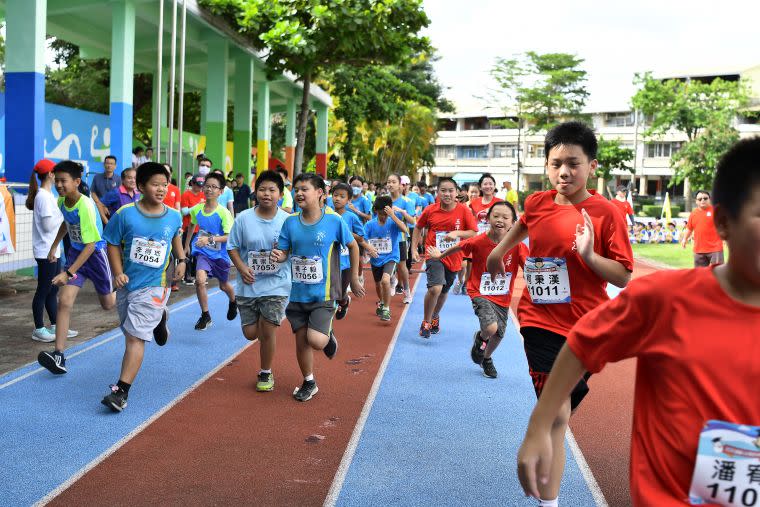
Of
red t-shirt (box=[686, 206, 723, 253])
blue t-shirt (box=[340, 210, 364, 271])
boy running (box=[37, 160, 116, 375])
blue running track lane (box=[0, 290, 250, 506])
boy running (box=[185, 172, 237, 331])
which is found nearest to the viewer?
blue running track lane (box=[0, 290, 250, 506])

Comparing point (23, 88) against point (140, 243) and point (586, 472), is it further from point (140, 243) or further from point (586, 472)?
point (586, 472)

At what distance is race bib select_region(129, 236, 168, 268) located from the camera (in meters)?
5.97

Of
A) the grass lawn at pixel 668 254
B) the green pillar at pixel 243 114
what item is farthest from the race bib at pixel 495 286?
the green pillar at pixel 243 114

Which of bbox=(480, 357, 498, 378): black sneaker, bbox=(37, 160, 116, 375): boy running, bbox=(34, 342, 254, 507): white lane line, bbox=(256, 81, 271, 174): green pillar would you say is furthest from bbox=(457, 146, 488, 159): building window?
bbox=(34, 342, 254, 507): white lane line

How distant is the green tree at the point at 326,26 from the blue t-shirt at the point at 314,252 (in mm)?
12042

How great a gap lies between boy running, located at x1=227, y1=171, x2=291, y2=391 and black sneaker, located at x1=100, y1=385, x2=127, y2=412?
3.85 feet

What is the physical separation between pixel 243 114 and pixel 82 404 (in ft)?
59.3

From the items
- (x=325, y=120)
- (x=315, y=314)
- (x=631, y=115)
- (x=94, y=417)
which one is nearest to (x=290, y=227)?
(x=315, y=314)

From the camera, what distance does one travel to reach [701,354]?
1.85 metres

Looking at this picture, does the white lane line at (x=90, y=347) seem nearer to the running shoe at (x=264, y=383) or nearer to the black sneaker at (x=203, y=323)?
the black sneaker at (x=203, y=323)

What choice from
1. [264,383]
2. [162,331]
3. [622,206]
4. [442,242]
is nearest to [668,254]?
[622,206]

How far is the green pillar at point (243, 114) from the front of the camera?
22.1 meters

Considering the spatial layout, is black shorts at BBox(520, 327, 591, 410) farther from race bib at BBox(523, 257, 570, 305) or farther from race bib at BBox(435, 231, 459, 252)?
race bib at BBox(435, 231, 459, 252)

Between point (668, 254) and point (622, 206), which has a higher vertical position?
point (622, 206)
